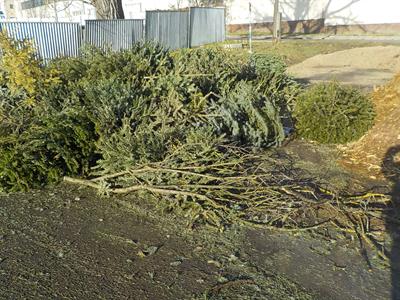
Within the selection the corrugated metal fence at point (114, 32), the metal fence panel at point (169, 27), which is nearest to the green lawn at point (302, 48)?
the corrugated metal fence at point (114, 32)

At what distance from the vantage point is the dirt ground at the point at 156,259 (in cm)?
253

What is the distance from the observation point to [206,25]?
19672 millimetres

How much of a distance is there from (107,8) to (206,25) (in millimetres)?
10536

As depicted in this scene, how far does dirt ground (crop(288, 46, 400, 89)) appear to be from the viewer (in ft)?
45.6

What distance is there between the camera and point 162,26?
49.1ft

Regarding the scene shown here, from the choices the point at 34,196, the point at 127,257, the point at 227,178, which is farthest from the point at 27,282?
the point at 227,178

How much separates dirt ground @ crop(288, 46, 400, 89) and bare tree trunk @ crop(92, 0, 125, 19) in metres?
6.97

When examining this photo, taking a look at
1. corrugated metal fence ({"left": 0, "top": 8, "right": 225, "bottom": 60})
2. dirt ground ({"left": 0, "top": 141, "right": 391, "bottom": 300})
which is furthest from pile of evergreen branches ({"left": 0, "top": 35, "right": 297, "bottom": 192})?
corrugated metal fence ({"left": 0, "top": 8, "right": 225, "bottom": 60})

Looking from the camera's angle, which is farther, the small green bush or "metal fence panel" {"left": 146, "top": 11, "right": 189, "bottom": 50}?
"metal fence panel" {"left": 146, "top": 11, "right": 189, "bottom": 50}

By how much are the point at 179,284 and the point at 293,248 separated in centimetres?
106

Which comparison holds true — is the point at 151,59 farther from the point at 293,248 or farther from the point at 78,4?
the point at 78,4

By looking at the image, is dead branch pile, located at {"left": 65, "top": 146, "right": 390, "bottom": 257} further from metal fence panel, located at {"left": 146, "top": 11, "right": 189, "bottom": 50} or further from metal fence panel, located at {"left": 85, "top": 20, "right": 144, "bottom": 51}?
metal fence panel, located at {"left": 146, "top": 11, "right": 189, "bottom": 50}

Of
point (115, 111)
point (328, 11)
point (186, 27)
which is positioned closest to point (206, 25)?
point (186, 27)

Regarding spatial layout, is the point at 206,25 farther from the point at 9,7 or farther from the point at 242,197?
the point at 9,7
